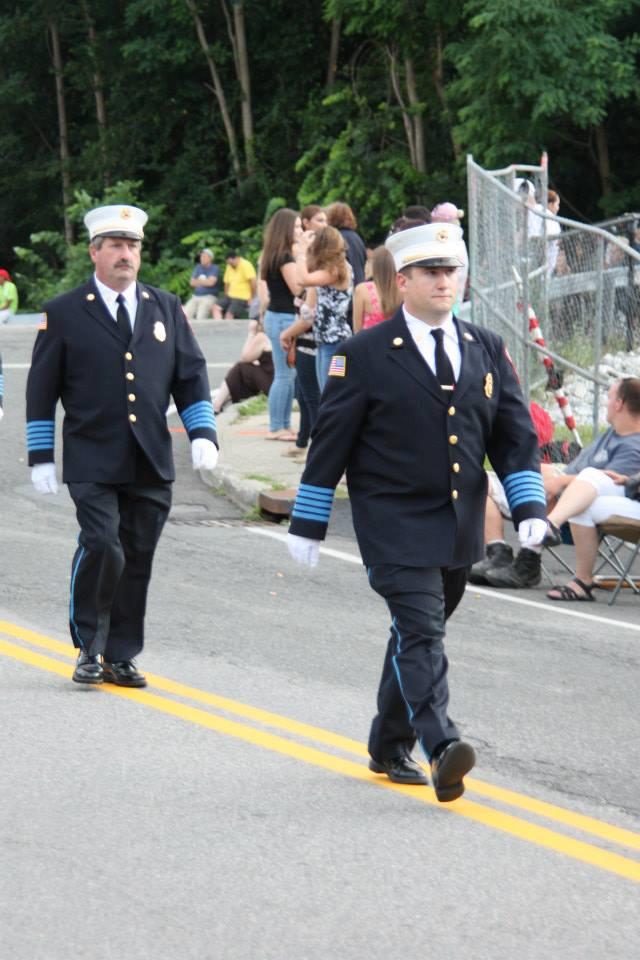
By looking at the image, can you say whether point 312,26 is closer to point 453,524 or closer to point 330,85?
point 330,85

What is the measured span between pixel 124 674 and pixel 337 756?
134cm

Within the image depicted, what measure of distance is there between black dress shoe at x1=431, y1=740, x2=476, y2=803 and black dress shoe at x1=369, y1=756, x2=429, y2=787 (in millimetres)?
407

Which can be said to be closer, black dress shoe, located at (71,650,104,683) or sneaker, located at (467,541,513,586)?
black dress shoe, located at (71,650,104,683)

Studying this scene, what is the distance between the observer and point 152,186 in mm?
47188

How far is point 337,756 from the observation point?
253 inches

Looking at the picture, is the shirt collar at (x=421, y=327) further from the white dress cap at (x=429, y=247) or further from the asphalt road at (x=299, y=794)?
the asphalt road at (x=299, y=794)

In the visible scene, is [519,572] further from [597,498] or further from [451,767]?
[451,767]

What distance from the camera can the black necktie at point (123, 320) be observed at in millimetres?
7422

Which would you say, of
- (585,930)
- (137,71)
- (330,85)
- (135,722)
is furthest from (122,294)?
(137,71)

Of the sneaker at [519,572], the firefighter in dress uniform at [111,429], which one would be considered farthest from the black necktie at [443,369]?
the sneaker at [519,572]

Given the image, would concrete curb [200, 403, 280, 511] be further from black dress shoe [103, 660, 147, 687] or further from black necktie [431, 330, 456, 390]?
black necktie [431, 330, 456, 390]

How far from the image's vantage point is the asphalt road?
15.3 ft

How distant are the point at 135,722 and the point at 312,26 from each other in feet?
127

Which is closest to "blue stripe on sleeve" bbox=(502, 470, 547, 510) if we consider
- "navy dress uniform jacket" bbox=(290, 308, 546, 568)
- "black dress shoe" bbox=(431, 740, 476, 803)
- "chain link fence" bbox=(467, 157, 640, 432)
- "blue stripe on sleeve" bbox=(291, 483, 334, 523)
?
"navy dress uniform jacket" bbox=(290, 308, 546, 568)
